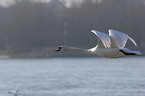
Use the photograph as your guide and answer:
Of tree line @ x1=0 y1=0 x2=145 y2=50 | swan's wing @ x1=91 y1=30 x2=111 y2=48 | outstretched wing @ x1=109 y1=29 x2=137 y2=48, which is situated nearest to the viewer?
swan's wing @ x1=91 y1=30 x2=111 y2=48

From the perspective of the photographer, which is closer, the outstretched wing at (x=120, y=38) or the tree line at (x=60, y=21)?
the outstretched wing at (x=120, y=38)

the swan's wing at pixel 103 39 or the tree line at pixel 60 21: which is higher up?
the tree line at pixel 60 21

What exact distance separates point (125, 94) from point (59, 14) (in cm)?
6131

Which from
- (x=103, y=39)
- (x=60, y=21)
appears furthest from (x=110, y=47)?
(x=60, y=21)

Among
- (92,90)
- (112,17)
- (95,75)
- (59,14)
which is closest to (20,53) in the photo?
(59,14)

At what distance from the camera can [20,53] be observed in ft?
328

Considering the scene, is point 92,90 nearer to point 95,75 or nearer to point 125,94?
point 125,94

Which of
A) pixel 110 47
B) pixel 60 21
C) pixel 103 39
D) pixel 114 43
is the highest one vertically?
pixel 60 21

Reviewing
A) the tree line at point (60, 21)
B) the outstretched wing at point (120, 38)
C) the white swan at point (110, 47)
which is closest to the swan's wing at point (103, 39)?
the white swan at point (110, 47)

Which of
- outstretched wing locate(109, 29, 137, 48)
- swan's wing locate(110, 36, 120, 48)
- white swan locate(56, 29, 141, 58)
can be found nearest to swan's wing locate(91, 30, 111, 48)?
white swan locate(56, 29, 141, 58)

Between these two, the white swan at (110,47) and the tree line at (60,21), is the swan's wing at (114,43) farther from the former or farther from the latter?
the tree line at (60,21)

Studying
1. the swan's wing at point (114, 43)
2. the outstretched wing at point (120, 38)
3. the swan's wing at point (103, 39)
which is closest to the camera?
the swan's wing at point (103, 39)

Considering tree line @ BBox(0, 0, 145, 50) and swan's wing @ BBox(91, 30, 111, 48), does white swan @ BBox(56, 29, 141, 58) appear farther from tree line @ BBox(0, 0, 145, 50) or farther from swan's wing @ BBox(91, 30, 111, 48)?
tree line @ BBox(0, 0, 145, 50)

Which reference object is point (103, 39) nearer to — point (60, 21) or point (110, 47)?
point (110, 47)
